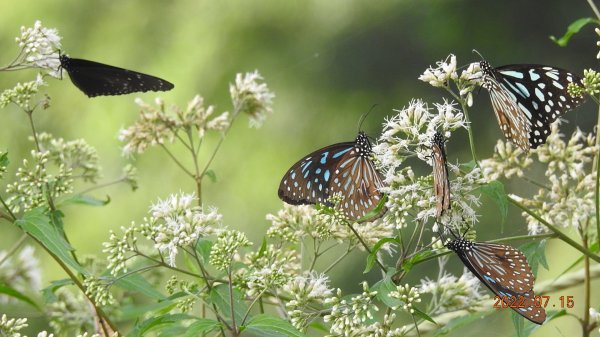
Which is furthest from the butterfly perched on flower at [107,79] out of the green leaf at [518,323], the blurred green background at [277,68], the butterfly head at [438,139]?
the blurred green background at [277,68]

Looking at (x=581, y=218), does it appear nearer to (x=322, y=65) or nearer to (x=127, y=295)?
(x=127, y=295)

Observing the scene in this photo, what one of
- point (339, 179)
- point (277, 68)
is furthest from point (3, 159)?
point (277, 68)

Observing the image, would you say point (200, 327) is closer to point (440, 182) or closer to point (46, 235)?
point (46, 235)

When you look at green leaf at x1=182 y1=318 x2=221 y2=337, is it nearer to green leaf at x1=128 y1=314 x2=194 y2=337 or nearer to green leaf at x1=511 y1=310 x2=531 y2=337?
green leaf at x1=128 y1=314 x2=194 y2=337

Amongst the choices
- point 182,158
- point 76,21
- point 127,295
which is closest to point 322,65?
point 182,158

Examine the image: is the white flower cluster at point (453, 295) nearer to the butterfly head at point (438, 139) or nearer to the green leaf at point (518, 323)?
the green leaf at point (518, 323)
